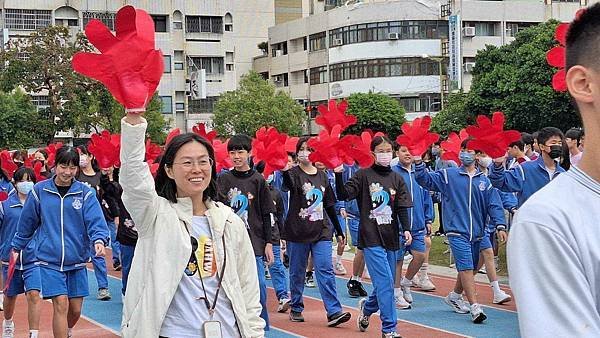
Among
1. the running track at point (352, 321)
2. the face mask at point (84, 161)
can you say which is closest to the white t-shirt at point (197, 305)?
the running track at point (352, 321)

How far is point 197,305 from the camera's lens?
4.32m

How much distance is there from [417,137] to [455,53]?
4336 cm

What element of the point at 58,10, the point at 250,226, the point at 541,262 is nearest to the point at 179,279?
the point at 541,262

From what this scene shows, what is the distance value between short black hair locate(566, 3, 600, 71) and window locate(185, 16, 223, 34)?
184ft

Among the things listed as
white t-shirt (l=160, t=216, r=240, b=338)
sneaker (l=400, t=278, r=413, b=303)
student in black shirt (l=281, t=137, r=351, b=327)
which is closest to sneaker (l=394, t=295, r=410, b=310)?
sneaker (l=400, t=278, r=413, b=303)

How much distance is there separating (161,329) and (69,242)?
360 cm

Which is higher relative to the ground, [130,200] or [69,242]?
[130,200]

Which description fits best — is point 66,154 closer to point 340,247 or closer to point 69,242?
point 69,242

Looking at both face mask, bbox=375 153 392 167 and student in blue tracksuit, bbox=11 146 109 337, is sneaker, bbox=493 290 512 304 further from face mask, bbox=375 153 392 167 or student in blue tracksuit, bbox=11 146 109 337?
student in blue tracksuit, bbox=11 146 109 337

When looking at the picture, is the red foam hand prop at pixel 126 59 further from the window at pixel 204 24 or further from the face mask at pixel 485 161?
the window at pixel 204 24

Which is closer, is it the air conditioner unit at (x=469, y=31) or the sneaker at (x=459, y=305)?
the sneaker at (x=459, y=305)

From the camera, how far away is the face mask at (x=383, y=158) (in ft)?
29.5

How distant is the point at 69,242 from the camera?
762 cm

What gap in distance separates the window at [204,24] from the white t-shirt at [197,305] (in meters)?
53.6
